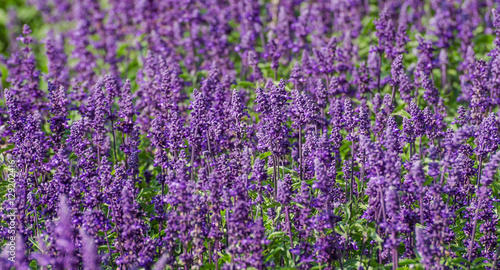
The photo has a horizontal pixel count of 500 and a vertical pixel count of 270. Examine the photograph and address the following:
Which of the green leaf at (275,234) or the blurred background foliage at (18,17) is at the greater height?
the blurred background foliage at (18,17)

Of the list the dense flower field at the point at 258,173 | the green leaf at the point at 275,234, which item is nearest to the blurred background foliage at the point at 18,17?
the dense flower field at the point at 258,173

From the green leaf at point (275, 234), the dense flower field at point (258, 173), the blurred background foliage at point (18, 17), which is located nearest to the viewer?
the dense flower field at point (258, 173)

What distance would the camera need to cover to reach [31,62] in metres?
11.1

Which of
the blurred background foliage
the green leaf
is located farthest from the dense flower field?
the blurred background foliage

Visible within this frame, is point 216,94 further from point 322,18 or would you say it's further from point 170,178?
point 322,18

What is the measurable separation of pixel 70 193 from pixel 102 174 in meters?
0.49

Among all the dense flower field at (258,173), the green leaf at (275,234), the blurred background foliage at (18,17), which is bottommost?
the green leaf at (275,234)

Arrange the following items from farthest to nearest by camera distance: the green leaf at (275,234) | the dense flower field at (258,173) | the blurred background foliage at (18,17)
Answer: the blurred background foliage at (18,17), the green leaf at (275,234), the dense flower field at (258,173)

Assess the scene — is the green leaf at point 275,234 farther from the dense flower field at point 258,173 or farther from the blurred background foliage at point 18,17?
the blurred background foliage at point 18,17

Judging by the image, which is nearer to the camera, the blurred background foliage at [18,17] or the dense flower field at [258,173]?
the dense flower field at [258,173]

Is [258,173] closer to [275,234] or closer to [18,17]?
[275,234]

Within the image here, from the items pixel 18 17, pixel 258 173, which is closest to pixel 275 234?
pixel 258 173

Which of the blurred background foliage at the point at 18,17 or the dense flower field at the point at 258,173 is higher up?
the blurred background foliage at the point at 18,17

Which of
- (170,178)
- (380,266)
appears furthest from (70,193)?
(380,266)
